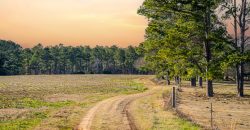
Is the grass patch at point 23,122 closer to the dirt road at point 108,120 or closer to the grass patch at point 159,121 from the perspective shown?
the dirt road at point 108,120

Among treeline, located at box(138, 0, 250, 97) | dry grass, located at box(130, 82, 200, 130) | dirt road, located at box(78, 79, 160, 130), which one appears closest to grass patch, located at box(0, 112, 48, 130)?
dirt road, located at box(78, 79, 160, 130)

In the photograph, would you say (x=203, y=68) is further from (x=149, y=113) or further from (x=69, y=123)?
(x=69, y=123)

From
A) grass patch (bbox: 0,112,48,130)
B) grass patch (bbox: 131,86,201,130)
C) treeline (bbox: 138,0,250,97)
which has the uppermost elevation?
treeline (bbox: 138,0,250,97)

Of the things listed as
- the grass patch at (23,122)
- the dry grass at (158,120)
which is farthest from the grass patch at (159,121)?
the grass patch at (23,122)

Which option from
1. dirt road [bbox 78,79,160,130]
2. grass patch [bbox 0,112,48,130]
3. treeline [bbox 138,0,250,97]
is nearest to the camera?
dirt road [bbox 78,79,160,130]

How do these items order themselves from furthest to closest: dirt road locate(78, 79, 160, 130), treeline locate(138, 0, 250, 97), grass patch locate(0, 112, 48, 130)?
treeline locate(138, 0, 250, 97)
grass patch locate(0, 112, 48, 130)
dirt road locate(78, 79, 160, 130)

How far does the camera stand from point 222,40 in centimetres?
4859

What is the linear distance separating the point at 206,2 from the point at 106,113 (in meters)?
22.4

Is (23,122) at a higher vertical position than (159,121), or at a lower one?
lower

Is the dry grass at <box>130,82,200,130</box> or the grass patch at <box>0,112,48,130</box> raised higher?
the dry grass at <box>130,82,200,130</box>

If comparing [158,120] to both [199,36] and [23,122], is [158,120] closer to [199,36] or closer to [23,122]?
[23,122]

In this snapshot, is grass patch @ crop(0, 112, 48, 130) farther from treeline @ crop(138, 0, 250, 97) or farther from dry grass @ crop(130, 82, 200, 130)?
treeline @ crop(138, 0, 250, 97)

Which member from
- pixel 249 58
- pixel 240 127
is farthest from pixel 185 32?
pixel 240 127

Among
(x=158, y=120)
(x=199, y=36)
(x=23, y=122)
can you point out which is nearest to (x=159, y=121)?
(x=158, y=120)
